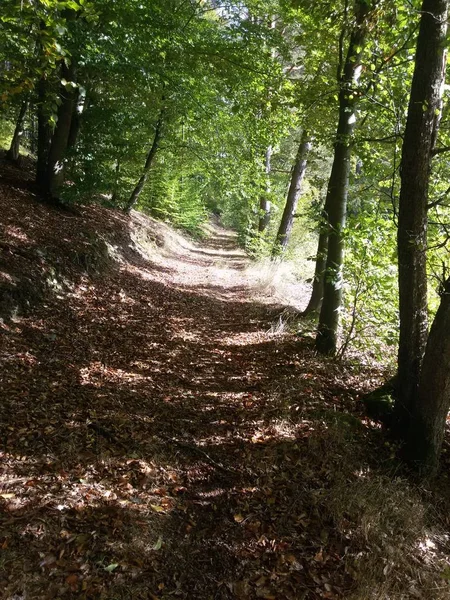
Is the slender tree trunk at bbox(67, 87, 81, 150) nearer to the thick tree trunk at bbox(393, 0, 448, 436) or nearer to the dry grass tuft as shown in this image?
the thick tree trunk at bbox(393, 0, 448, 436)

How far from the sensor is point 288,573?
9.57 ft

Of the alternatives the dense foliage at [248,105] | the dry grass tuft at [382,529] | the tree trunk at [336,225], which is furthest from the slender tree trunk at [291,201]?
the dry grass tuft at [382,529]

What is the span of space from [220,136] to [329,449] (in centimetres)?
965

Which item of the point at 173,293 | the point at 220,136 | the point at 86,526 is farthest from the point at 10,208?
the point at 86,526

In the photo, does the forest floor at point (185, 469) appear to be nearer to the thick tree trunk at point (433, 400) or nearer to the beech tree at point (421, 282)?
the thick tree trunk at point (433, 400)

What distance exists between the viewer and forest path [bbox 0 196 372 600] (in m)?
2.81

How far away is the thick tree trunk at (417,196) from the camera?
12.6 feet

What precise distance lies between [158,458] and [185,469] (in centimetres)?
29

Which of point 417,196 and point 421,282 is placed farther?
point 421,282

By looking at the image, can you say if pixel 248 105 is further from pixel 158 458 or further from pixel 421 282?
pixel 158 458

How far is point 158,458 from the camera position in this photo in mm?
3887

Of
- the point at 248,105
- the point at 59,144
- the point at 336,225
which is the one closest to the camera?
the point at 336,225

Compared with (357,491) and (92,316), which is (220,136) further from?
(357,491)

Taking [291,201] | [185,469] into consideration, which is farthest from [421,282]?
[291,201]
